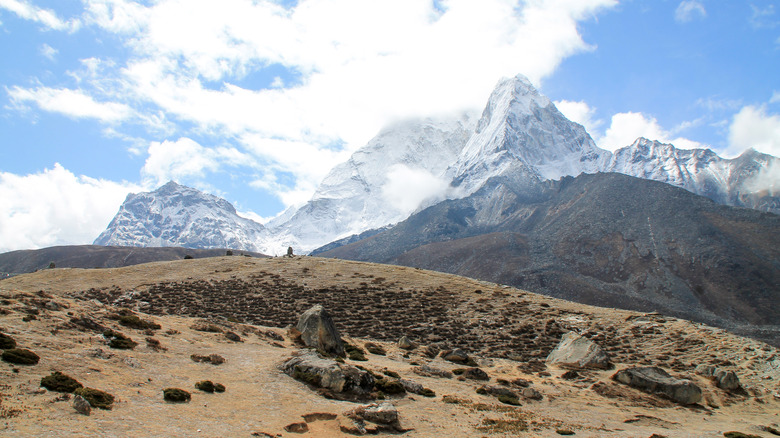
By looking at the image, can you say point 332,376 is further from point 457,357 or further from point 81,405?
point 457,357

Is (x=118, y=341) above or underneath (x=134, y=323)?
underneath

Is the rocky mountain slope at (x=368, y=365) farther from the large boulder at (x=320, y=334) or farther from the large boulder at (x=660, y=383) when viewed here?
the large boulder at (x=320, y=334)

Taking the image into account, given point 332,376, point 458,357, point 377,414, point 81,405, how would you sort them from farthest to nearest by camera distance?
1. point 458,357
2. point 332,376
3. point 377,414
4. point 81,405

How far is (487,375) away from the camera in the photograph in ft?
130

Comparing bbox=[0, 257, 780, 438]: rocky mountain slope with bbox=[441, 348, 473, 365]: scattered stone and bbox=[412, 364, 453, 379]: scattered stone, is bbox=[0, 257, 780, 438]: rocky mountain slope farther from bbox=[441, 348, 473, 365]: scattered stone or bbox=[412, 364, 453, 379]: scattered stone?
bbox=[441, 348, 473, 365]: scattered stone

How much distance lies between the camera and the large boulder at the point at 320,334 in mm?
41094

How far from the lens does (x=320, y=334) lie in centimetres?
4153

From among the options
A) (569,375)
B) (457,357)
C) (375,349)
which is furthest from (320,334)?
(569,375)

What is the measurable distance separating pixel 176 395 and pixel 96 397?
3.80 m

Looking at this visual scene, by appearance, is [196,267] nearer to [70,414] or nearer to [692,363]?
[70,414]

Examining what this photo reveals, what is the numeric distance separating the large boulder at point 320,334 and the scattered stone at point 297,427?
16.0 m

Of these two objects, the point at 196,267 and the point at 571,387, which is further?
the point at 196,267

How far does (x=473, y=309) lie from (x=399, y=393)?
3547cm

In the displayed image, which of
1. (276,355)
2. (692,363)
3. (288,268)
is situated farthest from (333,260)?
(692,363)
